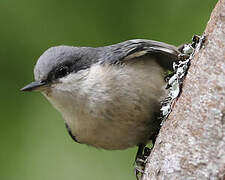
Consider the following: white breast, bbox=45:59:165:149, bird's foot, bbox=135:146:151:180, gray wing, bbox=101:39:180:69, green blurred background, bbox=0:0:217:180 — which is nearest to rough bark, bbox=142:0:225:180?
bird's foot, bbox=135:146:151:180

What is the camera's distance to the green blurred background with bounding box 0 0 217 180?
345 centimetres

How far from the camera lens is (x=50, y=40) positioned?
3590 mm

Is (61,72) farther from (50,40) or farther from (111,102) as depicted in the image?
(111,102)

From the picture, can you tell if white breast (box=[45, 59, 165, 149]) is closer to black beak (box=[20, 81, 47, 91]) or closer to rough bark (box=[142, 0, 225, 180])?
black beak (box=[20, 81, 47, 91])

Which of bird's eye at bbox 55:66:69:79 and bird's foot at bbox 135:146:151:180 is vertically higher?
bird's eye at bbox 55:66:69:79

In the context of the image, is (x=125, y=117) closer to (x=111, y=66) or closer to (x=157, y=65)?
(x=111, y=66)

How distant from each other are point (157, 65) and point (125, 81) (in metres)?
0.50

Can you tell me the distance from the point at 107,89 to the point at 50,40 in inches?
28.4

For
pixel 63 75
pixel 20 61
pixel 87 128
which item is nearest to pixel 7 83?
pixel 20 61

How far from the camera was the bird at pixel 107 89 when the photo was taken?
10.3 ft

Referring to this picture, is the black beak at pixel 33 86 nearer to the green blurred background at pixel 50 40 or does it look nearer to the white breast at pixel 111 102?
the white breast at pixel 111 102

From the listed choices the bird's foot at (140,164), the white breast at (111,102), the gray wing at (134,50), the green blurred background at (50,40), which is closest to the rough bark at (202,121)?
the bird's foot at (140,164)

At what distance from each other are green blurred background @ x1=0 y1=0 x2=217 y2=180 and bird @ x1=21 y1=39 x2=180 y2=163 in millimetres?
161

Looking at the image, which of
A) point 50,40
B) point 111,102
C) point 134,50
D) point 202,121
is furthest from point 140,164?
point 50,40
